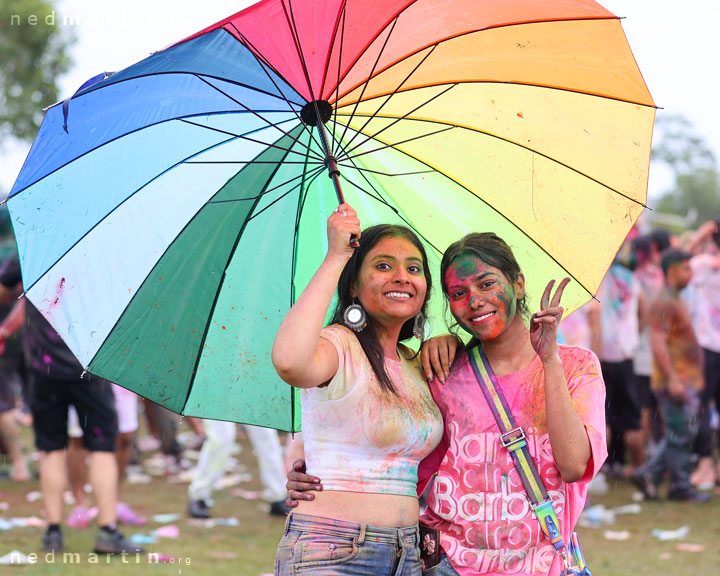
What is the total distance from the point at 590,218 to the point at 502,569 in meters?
1.47

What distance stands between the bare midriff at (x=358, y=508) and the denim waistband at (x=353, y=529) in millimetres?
17

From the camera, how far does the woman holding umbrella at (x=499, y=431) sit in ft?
9.79

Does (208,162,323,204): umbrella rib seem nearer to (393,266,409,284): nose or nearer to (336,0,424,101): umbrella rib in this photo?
(336,0,424,101): umbrella rib

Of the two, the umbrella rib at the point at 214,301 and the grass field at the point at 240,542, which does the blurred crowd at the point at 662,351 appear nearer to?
the grass field at the point at 240,542

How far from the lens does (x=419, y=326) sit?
141 inches

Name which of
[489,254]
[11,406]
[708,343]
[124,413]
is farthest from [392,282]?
[11,406]

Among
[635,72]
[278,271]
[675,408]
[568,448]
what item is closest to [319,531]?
[568,448]

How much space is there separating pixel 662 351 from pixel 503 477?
237 inches

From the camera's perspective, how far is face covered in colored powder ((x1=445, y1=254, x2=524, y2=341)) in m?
3.23

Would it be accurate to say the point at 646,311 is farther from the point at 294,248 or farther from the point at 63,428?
the point at 294,248

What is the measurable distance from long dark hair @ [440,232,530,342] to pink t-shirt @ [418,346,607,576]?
324mm

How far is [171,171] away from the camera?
3523 mm

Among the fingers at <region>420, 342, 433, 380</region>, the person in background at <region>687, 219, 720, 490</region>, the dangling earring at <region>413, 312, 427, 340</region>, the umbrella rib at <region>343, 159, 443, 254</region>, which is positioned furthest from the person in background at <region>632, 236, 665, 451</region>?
the fingers at <region>420, 342, 433, 380</region>

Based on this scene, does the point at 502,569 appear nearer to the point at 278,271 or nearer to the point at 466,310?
the point at 466,310
